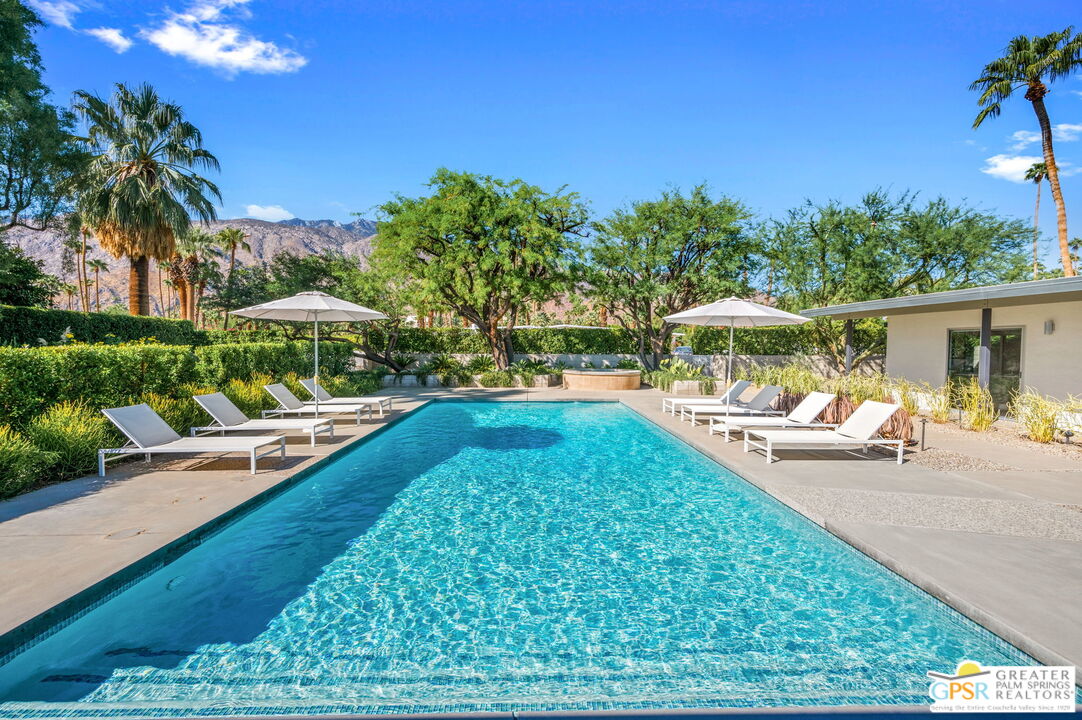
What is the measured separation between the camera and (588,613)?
149 inches

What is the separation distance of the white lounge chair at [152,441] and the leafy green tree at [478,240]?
1109cm

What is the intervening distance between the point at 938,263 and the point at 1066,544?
19.6 m

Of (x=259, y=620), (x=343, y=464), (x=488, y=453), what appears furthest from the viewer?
(x=488, y=453)

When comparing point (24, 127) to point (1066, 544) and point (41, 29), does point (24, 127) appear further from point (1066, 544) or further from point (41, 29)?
point (1066, 544)

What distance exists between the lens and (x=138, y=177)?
1845 centimetres

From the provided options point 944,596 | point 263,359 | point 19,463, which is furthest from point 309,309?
point 944,596

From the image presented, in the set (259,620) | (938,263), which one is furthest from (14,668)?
(938,263)

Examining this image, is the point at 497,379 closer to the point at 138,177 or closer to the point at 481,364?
the point at 481,364

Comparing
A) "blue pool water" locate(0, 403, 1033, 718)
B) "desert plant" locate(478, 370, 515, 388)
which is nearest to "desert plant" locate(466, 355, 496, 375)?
"desert plant" locate(478, 370, 515, 388)

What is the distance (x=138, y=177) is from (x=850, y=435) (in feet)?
77.7

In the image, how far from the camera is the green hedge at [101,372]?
654cm

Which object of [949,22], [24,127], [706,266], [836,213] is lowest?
[706,266]

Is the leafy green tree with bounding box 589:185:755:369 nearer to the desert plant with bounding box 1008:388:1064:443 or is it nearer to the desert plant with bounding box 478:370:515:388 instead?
the desert plant with bounding box 478:370:515:388

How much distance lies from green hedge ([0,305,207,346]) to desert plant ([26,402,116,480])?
6.58m
